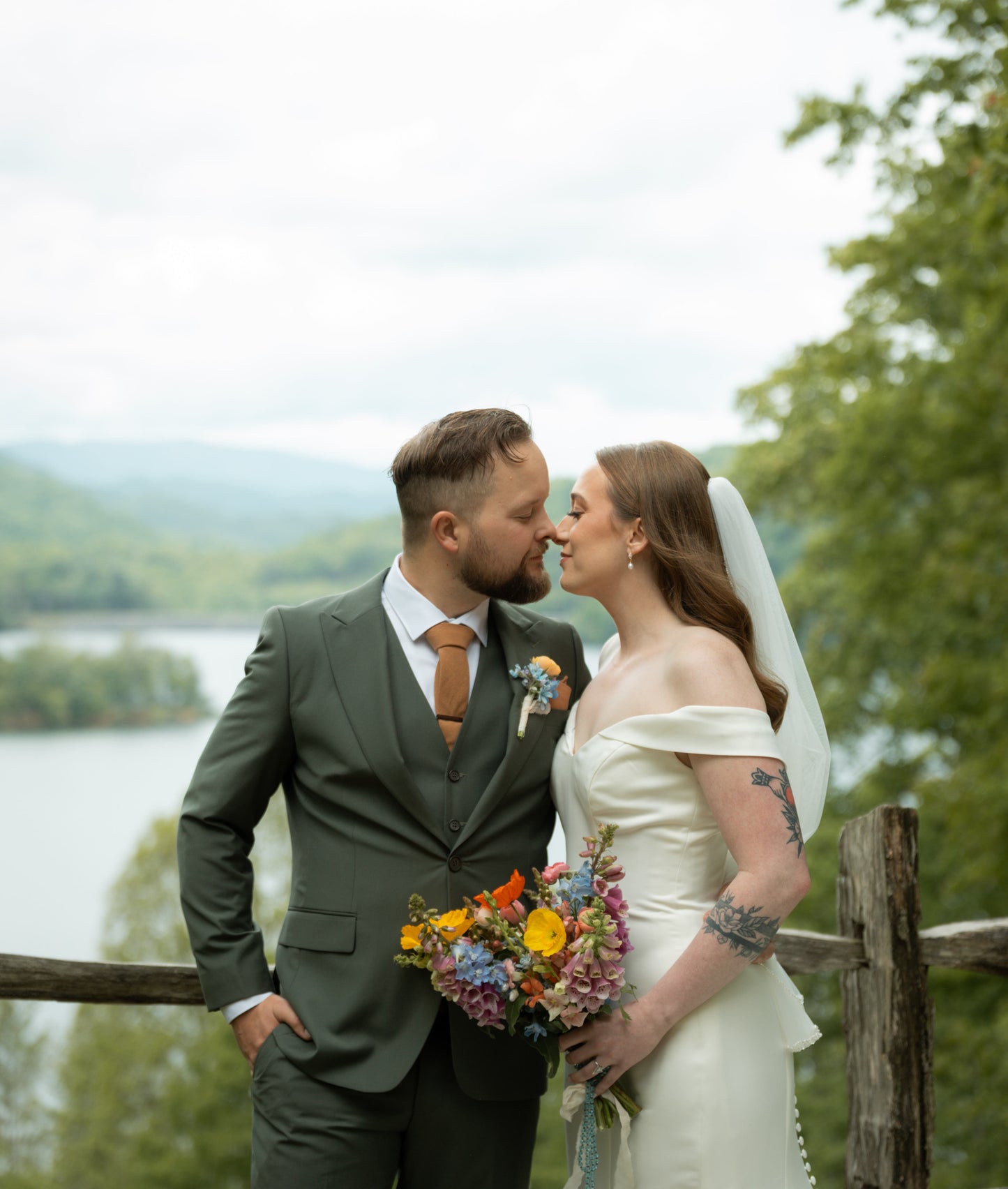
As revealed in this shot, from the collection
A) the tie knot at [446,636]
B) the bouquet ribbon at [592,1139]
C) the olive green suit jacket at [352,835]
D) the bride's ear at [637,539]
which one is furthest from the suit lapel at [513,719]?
the bouquet ribbon at [592,1139]

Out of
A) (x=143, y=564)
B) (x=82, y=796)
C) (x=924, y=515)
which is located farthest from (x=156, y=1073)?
(x=143, y=564)

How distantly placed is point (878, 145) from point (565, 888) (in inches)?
298

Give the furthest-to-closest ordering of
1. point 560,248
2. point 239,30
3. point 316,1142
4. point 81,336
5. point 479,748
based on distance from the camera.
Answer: point 239,30, point 81,336, point 560,248, point 479,748, point 316,1142

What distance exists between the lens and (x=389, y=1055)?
97.9 inches

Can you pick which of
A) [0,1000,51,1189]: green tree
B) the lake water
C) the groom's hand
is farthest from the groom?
the lake water

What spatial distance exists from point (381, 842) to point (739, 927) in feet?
2.51

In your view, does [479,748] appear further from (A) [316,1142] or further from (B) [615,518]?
(A) [316,1142]

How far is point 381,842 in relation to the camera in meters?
2.56

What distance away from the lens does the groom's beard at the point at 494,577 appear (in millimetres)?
2707

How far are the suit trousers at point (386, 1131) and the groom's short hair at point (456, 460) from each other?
1.11 meters

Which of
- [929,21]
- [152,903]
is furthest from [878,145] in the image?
[152,903]

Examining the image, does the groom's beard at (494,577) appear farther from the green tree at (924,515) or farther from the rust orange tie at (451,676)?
the green tree at (924,515)

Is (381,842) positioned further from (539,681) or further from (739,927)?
(739,927)

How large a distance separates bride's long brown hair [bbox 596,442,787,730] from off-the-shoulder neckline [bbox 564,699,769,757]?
0.68ft
